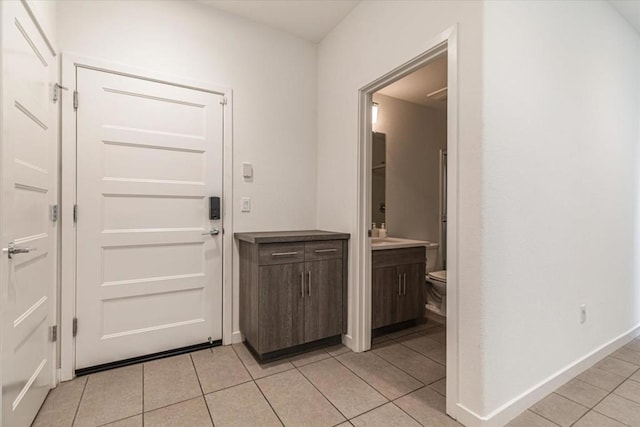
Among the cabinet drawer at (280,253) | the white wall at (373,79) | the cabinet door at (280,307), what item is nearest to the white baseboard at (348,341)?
the white wall at (373,79)

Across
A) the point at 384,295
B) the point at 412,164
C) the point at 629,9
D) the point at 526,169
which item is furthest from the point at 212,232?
the point at 629,9

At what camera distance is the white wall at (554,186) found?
1522mm

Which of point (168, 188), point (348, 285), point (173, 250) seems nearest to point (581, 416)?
point (348, 285)

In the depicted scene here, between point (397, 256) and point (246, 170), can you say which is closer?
point (246, 170)

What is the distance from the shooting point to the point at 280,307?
2.20 metres

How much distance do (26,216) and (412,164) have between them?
11.8ft

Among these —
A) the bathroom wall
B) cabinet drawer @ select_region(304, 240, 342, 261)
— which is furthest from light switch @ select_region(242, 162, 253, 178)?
the bathroom wall

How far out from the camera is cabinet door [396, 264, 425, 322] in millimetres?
2799

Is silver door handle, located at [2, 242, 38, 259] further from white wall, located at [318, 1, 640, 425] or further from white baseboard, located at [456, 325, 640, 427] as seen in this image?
white baseboard, located at [456, 325, 640, 427]

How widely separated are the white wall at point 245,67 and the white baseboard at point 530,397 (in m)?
1.79

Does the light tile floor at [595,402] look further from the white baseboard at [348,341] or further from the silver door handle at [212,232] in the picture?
the silver door handle at [212,232]

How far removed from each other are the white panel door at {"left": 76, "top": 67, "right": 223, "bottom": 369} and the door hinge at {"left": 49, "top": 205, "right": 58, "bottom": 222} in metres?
0.12

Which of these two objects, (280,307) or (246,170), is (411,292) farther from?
(246,170)

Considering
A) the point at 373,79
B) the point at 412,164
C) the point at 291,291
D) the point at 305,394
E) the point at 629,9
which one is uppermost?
the point at 629,9
